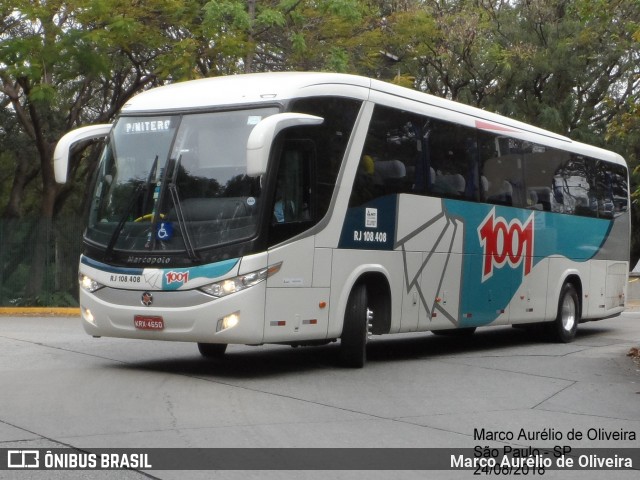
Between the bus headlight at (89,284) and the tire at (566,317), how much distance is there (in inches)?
358

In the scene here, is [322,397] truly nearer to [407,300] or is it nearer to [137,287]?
[137,287]

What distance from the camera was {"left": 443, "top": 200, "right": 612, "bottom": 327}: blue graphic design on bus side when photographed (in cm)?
1566

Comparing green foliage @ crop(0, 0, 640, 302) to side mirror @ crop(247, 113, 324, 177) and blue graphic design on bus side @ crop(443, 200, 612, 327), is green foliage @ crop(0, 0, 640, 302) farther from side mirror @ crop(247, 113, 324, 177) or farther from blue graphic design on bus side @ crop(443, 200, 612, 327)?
side mirror @ crop(247, 113, 324, 177)

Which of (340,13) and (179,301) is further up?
(340,13)

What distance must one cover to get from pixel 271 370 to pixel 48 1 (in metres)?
13.9

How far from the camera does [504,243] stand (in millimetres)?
16656

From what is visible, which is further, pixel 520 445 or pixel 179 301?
pixel 179 301

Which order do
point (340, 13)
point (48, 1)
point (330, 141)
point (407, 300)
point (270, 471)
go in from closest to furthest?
point (270, 471)
point (330, 141)
point (407, 300)
point (48, 1)
point (340, 13)

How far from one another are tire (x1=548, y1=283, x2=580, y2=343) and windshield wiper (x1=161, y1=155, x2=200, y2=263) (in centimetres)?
880

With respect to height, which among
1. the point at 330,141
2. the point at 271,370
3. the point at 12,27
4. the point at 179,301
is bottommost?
the point at 271,370

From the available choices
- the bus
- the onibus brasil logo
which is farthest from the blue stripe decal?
the onibus brasil logo

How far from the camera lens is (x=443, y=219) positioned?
48.9 feet

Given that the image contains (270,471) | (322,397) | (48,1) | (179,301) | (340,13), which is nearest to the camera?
(270,471)

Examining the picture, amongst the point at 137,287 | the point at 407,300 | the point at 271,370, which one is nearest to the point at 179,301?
the point at 137,287
